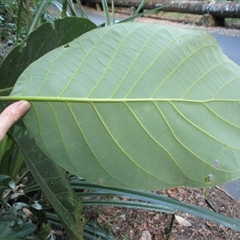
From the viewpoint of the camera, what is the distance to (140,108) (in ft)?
1.33

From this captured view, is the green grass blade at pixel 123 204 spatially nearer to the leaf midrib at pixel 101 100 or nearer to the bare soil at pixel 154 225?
the bare soil at pixel 154 225

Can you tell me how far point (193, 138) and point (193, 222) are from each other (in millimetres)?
995

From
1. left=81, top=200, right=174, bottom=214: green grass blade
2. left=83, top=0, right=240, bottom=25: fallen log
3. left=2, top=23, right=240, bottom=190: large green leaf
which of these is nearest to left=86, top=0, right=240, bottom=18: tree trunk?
left=83, top=0, right=240, bottom=25: fallen log

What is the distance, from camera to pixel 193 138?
15.6 inches

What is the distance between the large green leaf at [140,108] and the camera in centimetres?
40

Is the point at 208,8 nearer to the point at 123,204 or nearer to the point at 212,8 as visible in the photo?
the point at 212,8

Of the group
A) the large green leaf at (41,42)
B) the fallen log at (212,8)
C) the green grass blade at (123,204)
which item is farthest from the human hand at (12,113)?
the fallen log at (212,8)

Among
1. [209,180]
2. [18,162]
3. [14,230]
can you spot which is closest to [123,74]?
[209,180]

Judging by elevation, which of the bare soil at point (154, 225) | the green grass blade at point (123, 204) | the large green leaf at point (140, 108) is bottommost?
the bare soil at point (154, 225)

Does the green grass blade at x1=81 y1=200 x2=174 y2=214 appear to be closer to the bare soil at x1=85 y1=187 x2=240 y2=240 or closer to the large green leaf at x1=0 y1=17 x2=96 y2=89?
the bare soil at x1=85 y1=187 x2=240 y2=240

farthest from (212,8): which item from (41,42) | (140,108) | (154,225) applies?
(140,108)

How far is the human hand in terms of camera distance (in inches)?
16.0

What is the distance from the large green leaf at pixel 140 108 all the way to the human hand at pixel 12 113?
1 centimetres

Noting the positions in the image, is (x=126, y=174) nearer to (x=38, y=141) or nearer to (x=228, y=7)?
(x=38, y=141)
